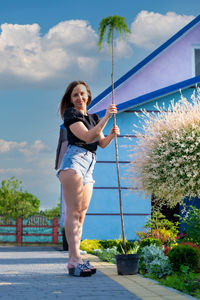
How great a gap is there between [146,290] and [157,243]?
4006mm

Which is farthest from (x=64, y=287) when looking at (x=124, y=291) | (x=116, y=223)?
(x=116, y=223)

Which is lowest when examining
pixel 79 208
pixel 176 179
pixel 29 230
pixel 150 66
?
pixel 29 230

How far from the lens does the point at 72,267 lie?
5.98m

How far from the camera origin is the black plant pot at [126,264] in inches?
242

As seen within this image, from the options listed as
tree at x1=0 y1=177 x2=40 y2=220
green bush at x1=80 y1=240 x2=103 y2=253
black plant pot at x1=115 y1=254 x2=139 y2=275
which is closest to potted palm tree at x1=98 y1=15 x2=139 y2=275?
black plant pot at x1=115 y1=254 x2=139 y2=275

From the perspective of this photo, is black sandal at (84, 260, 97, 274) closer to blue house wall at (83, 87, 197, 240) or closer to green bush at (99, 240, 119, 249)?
green bush at (99, 240, 119, 249)

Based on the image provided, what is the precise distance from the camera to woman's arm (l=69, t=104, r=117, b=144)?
223 inches

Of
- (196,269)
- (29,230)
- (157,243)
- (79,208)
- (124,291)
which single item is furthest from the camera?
(29,230)

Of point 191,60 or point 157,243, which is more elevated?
point 191,60

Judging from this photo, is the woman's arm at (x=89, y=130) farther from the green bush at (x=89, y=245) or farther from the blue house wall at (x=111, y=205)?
the blue house wall at (x=111, y=205)

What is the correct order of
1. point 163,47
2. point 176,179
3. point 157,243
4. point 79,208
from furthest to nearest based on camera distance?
point 163,47 → point 157,243 → point 176,179 → point 79,208

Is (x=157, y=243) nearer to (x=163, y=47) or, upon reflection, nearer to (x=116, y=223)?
(x=116, y=223)

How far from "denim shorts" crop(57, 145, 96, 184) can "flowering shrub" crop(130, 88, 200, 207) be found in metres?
1.30

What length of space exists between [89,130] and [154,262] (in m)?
2.53
